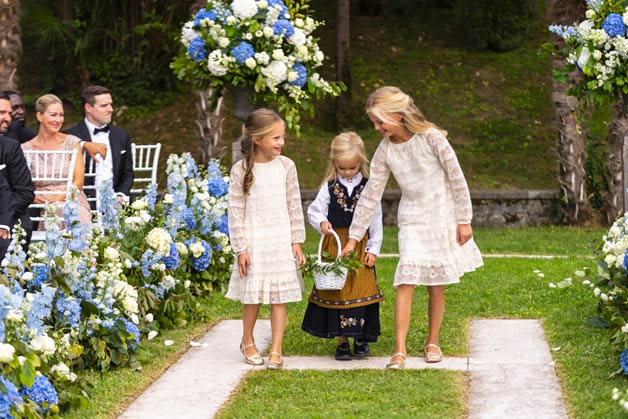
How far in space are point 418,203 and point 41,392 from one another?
250 centimetres

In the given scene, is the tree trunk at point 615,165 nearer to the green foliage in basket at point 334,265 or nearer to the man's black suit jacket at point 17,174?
the green foliage in basket at point 334,265

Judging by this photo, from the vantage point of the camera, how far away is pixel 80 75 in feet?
58.3

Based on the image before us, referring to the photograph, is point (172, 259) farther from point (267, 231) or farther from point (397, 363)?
point (397, 363)

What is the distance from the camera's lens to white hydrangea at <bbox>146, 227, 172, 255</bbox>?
732 centimetres

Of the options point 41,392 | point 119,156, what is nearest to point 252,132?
point 41,392

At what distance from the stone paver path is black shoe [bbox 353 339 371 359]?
79 mm

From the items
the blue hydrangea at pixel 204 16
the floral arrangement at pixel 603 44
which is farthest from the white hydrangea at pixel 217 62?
the floral arrangement at pixel 603 44

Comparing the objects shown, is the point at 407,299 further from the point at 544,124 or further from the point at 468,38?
the point at 468,38

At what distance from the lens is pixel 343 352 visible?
6.61 m

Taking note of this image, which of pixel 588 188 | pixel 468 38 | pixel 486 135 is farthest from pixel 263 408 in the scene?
pixel 468 38

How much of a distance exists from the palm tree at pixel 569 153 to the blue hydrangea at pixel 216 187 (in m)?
6.04

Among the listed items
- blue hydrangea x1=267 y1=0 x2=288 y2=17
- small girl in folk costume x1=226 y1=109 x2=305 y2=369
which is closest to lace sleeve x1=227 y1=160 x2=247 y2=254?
small girl in folk costume x1=226 y1=109 x2=305 y2=369

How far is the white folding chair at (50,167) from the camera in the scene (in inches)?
324

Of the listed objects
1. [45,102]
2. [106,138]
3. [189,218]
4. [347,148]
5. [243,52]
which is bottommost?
[189,218]
